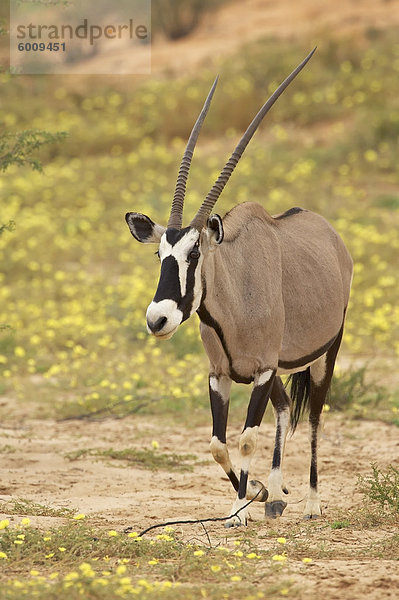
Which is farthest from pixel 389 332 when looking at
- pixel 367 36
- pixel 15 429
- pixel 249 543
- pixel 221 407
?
pixel 367 36

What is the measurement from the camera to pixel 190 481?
6398 mm

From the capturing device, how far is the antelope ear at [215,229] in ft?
16.0

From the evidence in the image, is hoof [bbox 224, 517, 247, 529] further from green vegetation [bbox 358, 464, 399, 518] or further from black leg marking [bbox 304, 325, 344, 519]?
green vegetation [bbox 358, 464, 399, 518]

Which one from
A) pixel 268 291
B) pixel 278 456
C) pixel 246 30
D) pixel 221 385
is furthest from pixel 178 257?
pixel 246 30

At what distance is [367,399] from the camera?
329 inches

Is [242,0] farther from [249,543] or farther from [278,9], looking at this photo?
[249,543]

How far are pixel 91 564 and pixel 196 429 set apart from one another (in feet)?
12.2

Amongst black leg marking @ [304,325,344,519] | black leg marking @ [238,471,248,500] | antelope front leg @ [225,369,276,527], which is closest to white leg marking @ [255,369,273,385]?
antelope front leg @ [225,369,276,527]

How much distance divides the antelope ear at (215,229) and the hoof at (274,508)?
1650 millimetres

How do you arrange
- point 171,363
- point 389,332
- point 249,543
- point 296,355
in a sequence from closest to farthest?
point 249,543 → point 296,355 → point 171,363 → point 389,332

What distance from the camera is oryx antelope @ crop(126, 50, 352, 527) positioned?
4883 millimetres

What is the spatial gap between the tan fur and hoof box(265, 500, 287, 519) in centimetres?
83

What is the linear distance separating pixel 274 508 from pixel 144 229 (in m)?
1.81

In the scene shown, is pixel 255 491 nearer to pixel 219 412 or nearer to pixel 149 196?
pixel 219 412
